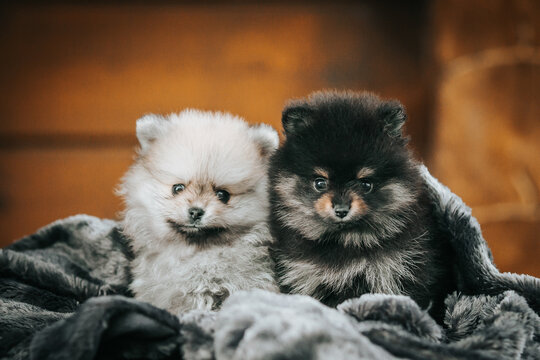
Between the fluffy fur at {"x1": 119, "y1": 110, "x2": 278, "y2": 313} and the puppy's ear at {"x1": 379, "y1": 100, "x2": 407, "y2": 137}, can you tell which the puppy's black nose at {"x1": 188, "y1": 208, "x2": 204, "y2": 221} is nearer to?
the fluffy fur at {"x1": 119, "y1": 110, "x2": 278, "y2": 313}

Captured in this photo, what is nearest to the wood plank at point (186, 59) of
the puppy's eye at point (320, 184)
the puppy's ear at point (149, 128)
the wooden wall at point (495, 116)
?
the wooden wall at point (495, 116)

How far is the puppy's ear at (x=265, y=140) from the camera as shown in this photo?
44.4 inches

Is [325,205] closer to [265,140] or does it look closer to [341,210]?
[341,210]

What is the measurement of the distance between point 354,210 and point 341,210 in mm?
24

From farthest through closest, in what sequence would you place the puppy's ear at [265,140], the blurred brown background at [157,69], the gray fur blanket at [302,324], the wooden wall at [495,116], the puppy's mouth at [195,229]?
the blurred brown background at [157,69] < the wooden wall at [495,116] < the puppy's ear at [265,140] < the puppy's mouth at [195,229] < the gray fur blanket at [302,324]

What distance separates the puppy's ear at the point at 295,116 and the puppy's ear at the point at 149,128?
30cm

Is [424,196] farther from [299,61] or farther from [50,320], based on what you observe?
[299,61]

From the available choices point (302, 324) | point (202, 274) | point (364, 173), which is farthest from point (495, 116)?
point (302, 324)

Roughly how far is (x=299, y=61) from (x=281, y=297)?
4.46 ft

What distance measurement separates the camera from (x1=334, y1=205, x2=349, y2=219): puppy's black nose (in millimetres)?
896

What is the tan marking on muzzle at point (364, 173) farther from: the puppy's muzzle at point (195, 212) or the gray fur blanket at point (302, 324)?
the puppy's muzzle at point (195, 212)

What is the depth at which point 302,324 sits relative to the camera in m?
0.63

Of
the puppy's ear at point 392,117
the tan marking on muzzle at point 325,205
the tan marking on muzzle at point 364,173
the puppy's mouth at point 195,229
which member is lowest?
the puppy's mouth at point 195,229

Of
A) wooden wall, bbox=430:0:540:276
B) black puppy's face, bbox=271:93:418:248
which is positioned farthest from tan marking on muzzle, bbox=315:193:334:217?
wooden wall, bbox=430:0:540:276
